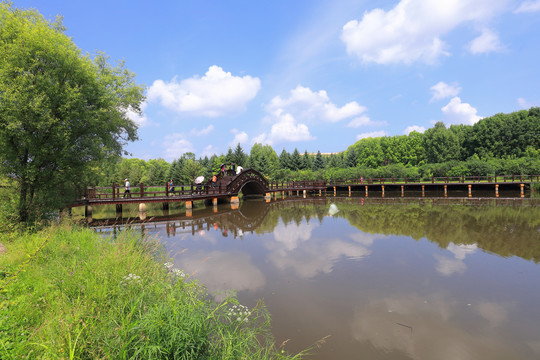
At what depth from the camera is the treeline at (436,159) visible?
129 ft

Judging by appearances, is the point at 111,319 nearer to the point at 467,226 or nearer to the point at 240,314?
the point at 240,314

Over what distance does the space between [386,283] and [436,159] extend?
5647 cm

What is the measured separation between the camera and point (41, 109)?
8.75 meters

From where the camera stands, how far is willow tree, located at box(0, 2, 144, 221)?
8734 millimetres

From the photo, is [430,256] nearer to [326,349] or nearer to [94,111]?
[326,349]

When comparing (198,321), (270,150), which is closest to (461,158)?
(270,150)

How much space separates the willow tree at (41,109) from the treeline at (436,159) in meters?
30.8

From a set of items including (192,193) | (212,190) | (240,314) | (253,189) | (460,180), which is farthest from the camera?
(460,180)

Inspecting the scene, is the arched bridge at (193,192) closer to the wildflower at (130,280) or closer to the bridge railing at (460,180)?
the bridge railing at (460,180)

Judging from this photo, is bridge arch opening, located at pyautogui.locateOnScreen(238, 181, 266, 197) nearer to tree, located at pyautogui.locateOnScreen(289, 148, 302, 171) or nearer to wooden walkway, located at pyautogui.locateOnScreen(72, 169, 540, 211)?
wooden walkway, located at pyautogui.locateOnScreen(72, 169, 540, 211)

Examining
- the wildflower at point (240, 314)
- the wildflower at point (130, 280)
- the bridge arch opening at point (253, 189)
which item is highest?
the bridge arch opening at point (253, 189)

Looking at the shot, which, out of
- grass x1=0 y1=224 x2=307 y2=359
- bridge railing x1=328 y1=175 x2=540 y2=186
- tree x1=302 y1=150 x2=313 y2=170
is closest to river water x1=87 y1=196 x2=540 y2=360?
grass x1=0 y1=224 x2=307 y2=359

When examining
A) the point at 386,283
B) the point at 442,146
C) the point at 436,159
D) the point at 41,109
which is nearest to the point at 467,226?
the point at 386,283

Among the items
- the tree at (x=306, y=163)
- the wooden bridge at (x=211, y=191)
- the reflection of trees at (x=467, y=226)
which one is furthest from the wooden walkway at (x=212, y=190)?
the tree at (x=306, y=163)
